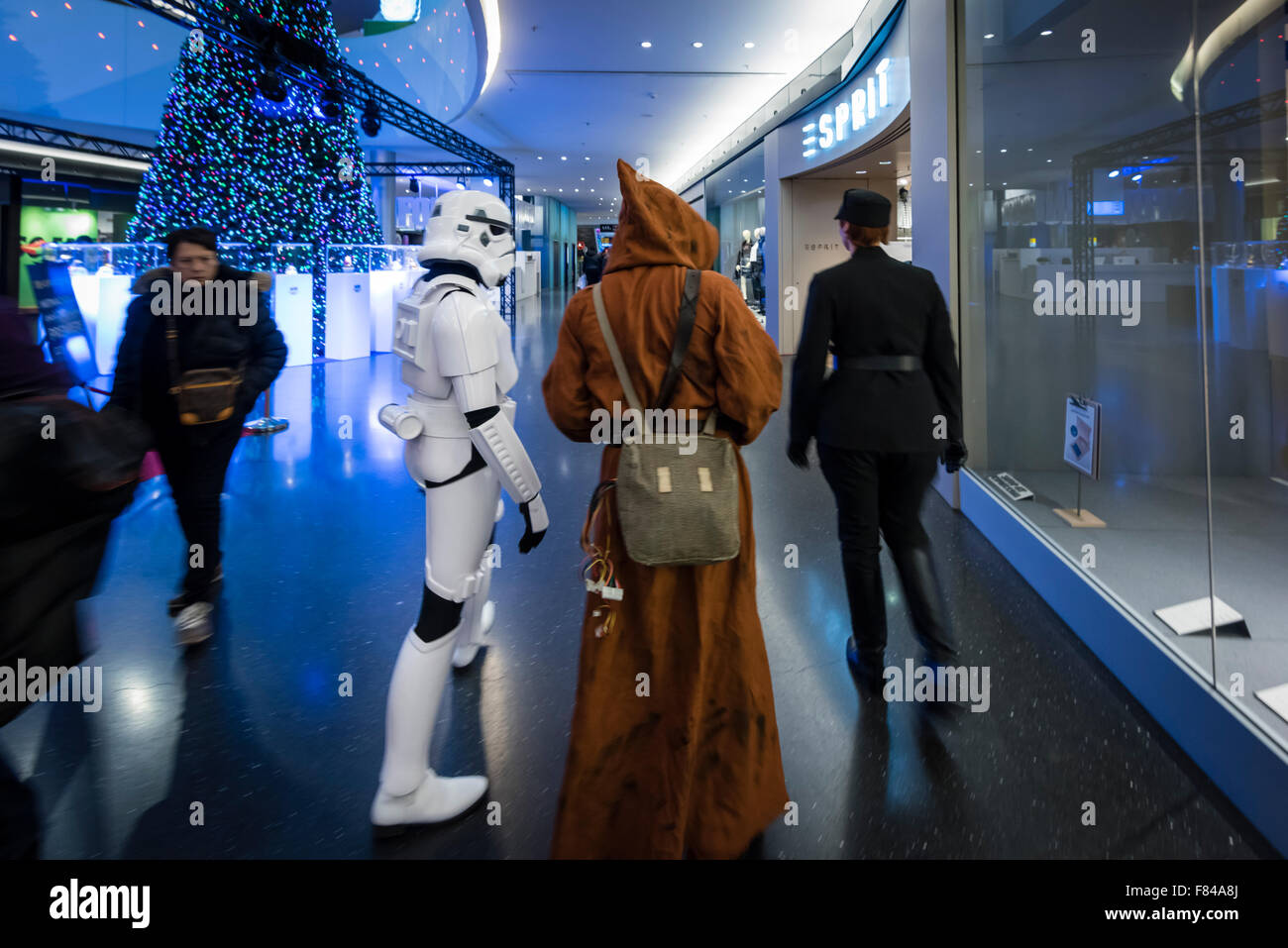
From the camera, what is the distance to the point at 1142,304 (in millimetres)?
3424

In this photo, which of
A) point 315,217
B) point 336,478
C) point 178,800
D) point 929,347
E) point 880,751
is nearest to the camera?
point 178,800

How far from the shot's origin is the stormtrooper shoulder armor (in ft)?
6.81

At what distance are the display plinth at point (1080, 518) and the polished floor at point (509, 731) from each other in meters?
0.38

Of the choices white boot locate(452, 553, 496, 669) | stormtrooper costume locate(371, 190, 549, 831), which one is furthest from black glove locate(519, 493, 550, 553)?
white boot locate(452, 553, 496, 669)

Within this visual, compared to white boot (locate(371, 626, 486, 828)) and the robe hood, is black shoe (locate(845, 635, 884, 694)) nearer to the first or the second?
white boot (locate(371, 626, 486, 828))

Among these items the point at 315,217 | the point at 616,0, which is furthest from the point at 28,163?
the point at 616,0

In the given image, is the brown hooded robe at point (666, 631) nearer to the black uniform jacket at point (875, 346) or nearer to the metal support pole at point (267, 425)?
the black uniform jacket at point (875, 346)

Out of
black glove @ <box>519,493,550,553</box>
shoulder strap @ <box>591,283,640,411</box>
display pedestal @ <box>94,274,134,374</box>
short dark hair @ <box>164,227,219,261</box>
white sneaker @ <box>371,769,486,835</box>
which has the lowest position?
white sneaker @ <box>371,769,486,835</box>

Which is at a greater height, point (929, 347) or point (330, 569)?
point (929, 347)

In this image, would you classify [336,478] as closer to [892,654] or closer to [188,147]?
[892,654]

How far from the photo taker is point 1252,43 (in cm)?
232

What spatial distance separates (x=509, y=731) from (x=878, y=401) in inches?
66.0

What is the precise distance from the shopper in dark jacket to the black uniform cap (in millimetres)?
2374

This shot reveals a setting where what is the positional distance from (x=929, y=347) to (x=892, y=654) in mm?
1269
